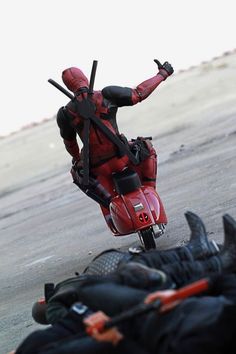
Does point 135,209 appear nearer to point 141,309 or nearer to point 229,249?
point 229,249

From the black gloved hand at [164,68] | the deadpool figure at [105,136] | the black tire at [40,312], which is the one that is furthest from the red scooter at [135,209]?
the black tire at [40,312]

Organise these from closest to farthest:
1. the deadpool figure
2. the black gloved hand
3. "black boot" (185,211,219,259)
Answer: "black boot" (185,211,219,259) < the deadpool figure < the black gloved hand

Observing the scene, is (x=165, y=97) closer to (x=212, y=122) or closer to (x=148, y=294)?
(x=212, y=122)

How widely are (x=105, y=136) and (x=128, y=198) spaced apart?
2.06ft

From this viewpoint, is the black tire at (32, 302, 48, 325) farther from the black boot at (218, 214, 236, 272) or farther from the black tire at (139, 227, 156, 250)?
the black tire at (139, 227, 156, 250)

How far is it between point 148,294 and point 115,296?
19 cm

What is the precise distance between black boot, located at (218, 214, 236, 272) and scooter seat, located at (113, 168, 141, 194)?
131 inches

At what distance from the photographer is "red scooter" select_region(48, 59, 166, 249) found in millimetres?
8312

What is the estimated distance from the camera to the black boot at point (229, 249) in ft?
15.6

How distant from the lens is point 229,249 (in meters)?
4.89

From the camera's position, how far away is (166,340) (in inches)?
150

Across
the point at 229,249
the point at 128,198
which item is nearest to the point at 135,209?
the point at 128,198

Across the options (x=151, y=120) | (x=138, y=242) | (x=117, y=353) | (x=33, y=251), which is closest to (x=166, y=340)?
(x=117, y=353)

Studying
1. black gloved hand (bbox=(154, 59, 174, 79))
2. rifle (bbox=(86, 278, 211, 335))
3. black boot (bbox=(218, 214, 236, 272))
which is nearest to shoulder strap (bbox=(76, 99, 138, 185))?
black gloved hand (bbox=(154, 59, 174, 79))
